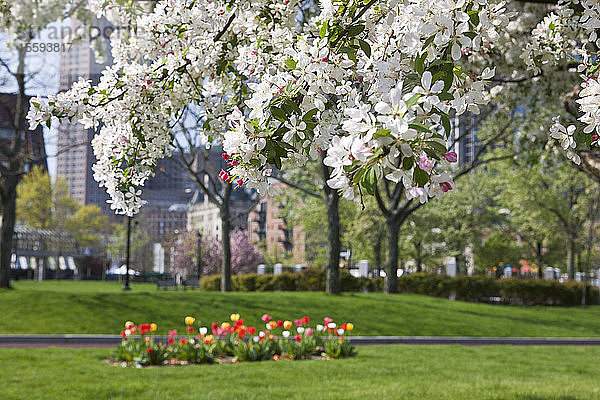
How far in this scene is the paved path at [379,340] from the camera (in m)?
12.7

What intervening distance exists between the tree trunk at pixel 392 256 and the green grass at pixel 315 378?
1233cm

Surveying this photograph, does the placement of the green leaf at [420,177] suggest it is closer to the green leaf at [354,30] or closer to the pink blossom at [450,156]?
the pink blossom at [450,156]

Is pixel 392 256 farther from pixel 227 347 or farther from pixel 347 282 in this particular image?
pixel 227 347

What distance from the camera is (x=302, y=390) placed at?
23.5 ft

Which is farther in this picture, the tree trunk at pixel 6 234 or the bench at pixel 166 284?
the bench at pixel 166 284

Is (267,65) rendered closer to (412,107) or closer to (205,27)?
(205,27)

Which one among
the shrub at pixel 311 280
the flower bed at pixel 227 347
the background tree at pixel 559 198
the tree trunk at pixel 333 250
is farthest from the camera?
the background tree at pixel 559 198

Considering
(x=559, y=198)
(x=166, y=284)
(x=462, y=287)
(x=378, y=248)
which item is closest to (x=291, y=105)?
(x=462, y=287)

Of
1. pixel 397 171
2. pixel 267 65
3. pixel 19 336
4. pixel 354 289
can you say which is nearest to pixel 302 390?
pixel 267 65

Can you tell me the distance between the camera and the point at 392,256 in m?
23.7

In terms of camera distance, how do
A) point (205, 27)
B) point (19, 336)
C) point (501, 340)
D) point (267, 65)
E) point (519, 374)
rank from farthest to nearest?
point (501, 340)
point (19, 336)
point (519, 374)
point (205, 27)
point (267, 65)

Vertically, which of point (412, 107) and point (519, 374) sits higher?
point (412, 107)

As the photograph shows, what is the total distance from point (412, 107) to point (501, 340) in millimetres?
14846

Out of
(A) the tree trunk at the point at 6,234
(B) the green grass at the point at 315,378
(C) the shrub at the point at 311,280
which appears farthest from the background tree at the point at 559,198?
(A) the tree trunk at the point at 6,234
